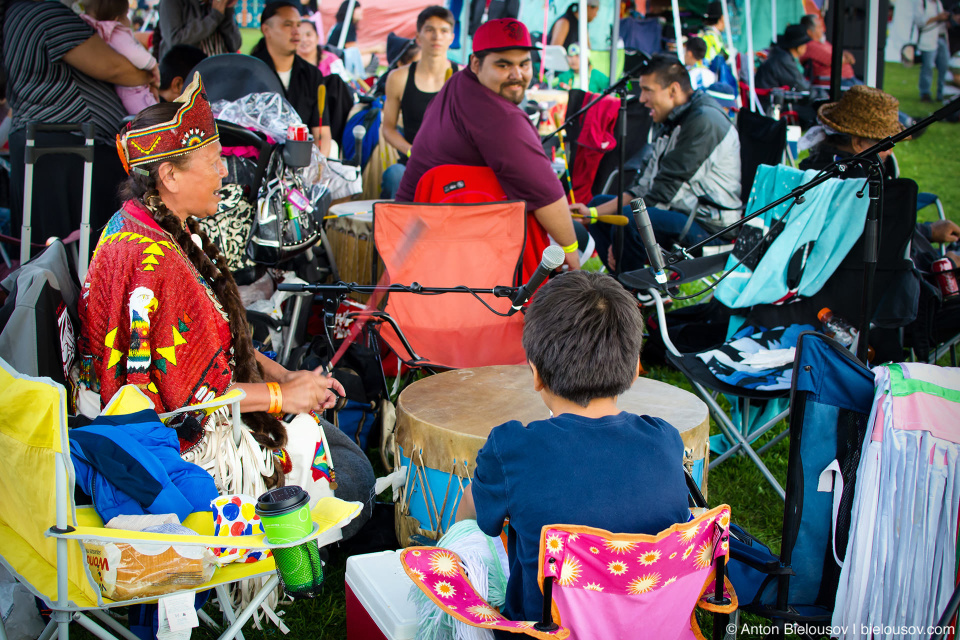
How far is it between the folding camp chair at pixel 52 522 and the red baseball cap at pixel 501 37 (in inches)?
88.3

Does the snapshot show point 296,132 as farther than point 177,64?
No

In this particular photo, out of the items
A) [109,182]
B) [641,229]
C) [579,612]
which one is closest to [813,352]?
[641,229]

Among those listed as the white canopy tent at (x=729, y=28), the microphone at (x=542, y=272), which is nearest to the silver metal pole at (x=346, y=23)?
the white canopy tent at (x=729, y=28)

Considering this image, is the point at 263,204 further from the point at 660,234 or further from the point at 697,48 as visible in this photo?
the point at 697,48

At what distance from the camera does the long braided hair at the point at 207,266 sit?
2.01 meters

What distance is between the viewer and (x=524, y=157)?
3.27 metres

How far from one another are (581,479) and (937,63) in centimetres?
1528

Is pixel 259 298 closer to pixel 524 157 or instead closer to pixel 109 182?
pixel 109 182

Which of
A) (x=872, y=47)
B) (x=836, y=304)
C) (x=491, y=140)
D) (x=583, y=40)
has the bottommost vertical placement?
(x=836, y=304)

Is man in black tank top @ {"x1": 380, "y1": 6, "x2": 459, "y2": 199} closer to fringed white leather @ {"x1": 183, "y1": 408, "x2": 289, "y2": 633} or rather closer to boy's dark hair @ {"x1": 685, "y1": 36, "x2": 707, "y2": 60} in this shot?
fringed white leather @ {"x1": 183, "y1": 408, "x2": 289, "y2": 633}

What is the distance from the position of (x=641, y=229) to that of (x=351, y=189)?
2325 mm

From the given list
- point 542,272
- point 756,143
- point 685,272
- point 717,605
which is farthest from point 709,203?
point 717,605

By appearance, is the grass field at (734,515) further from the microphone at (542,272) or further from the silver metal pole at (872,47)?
the silver metal pole at (872,47)

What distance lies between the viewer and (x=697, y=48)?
33.2 ft
